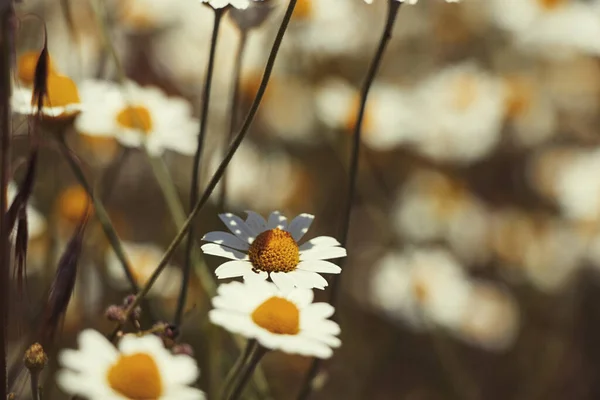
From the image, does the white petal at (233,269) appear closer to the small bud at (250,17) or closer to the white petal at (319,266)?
the white petal at (319,266)

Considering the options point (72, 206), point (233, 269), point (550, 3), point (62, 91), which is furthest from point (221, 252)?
point (550, 3)

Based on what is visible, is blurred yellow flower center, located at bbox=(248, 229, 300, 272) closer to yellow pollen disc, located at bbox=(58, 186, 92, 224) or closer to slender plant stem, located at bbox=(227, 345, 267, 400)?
slender plant stem, located at bbox=(227, 345, 267, 400)

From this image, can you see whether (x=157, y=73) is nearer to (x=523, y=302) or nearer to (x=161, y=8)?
(x=161, y=8)

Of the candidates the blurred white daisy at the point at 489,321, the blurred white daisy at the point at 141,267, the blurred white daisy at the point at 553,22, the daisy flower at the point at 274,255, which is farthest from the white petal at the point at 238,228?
the blurred white daisy at the point at 553,22

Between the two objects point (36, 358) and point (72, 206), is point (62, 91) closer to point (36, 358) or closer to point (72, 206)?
point (36, 358)

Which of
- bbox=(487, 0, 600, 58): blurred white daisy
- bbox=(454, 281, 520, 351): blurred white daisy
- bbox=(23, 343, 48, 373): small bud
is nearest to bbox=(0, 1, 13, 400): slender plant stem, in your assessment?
bbox=(23, 343, 48, 373): small bud

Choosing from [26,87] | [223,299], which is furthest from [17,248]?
[26,87]

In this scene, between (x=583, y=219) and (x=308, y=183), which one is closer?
(x=583, y=219)

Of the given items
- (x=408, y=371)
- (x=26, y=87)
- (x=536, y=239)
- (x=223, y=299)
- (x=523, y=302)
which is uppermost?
(x=26, y=87)
